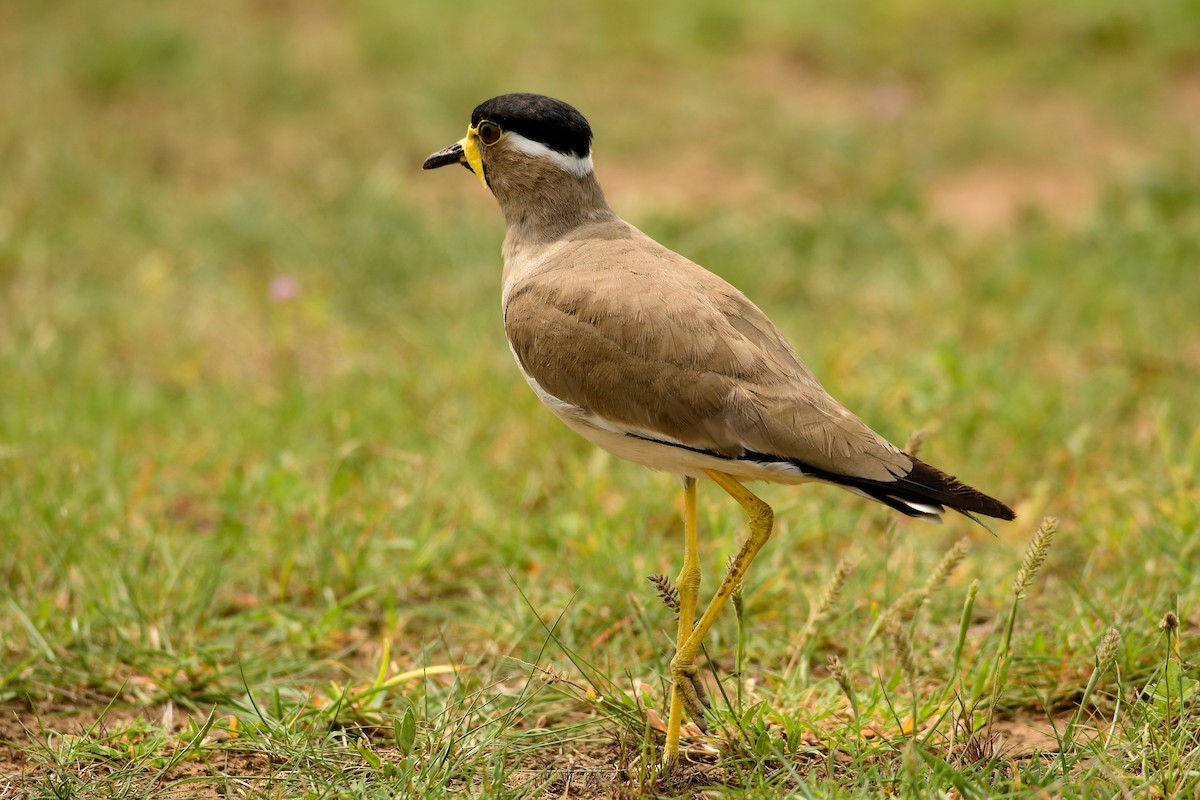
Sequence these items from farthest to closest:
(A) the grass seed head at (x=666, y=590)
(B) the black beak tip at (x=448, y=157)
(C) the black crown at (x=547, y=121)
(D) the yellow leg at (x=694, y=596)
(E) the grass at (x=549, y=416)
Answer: (B) the black beak tip at (x=448, y=157) → (C) the black crown at (x=547, y=121) → (E) the grass at (x=549, y=416) → (D) the yellow leg at (x=694, y=596) → (A) the grass seed head at (x=666, y=590)

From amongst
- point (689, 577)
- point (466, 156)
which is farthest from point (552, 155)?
point (689, 577)

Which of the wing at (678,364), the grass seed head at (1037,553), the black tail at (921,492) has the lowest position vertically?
the grass seed head at (1037,553)

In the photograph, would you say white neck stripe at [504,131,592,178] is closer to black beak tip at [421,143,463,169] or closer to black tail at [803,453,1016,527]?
black beak tip at [421,143,463,169]

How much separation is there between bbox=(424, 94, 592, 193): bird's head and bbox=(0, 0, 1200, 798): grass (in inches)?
47.7

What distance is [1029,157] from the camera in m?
8.79

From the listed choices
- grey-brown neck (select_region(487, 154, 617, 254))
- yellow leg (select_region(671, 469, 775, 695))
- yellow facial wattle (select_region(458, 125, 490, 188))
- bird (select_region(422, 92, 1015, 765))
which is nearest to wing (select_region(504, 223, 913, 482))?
bird (select_region(422, 92, 1015, 765))

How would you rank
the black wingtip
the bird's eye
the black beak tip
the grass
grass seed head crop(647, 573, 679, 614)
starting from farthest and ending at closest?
the black beak tip < the bird's eye < the grass < grass seed head crop(647, 573, 679, 614) < the black wingtip

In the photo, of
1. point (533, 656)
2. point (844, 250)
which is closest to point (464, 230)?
point (844, 250)

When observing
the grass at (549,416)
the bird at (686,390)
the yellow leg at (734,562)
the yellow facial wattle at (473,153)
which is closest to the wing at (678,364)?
the bird at (686,390)

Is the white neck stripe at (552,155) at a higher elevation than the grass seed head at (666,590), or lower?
higher

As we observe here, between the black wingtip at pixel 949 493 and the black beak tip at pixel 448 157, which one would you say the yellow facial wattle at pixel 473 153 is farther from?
the black wingtip at pixel 949 493

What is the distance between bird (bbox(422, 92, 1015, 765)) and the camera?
9.88ft

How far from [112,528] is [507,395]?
5.57 ft

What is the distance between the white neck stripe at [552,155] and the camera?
12.3ft
